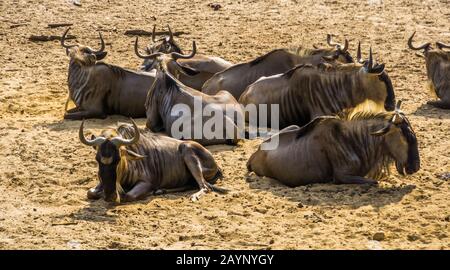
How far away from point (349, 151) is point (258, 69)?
12.9ft

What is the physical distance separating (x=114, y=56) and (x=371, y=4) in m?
5.68

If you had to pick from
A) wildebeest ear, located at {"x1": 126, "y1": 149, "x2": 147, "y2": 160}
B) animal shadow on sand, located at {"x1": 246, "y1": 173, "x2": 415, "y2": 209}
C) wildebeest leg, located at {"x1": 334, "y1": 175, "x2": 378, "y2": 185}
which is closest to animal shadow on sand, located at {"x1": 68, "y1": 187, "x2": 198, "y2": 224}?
wildebeest ear, located at {"x1": 126, "y1": 149, "x2": 147, "y2": 160}

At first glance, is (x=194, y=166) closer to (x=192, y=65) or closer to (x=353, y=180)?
(x=353, y=180)

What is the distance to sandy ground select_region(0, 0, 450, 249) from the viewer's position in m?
→ 10.5

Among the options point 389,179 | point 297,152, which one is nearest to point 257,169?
point 297,152

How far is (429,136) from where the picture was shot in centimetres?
A: 1398

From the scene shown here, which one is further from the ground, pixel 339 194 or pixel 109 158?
pixel 109 158

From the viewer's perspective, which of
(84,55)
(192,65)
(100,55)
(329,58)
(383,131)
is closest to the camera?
(383,131)

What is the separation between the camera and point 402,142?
39.3 ft

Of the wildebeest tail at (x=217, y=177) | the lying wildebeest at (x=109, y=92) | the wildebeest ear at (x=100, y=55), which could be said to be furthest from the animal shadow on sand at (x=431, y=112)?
the wildebeest ear at (x=100, y=55)

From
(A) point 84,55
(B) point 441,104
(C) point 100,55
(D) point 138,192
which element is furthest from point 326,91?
(D) point 138,192

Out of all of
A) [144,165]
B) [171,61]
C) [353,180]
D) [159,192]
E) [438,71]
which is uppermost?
Result: [171,61]

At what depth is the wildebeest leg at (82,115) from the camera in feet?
50.5

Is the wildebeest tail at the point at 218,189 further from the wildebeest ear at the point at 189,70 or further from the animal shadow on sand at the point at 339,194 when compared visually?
the wildebeest ear at the point at 189,70
